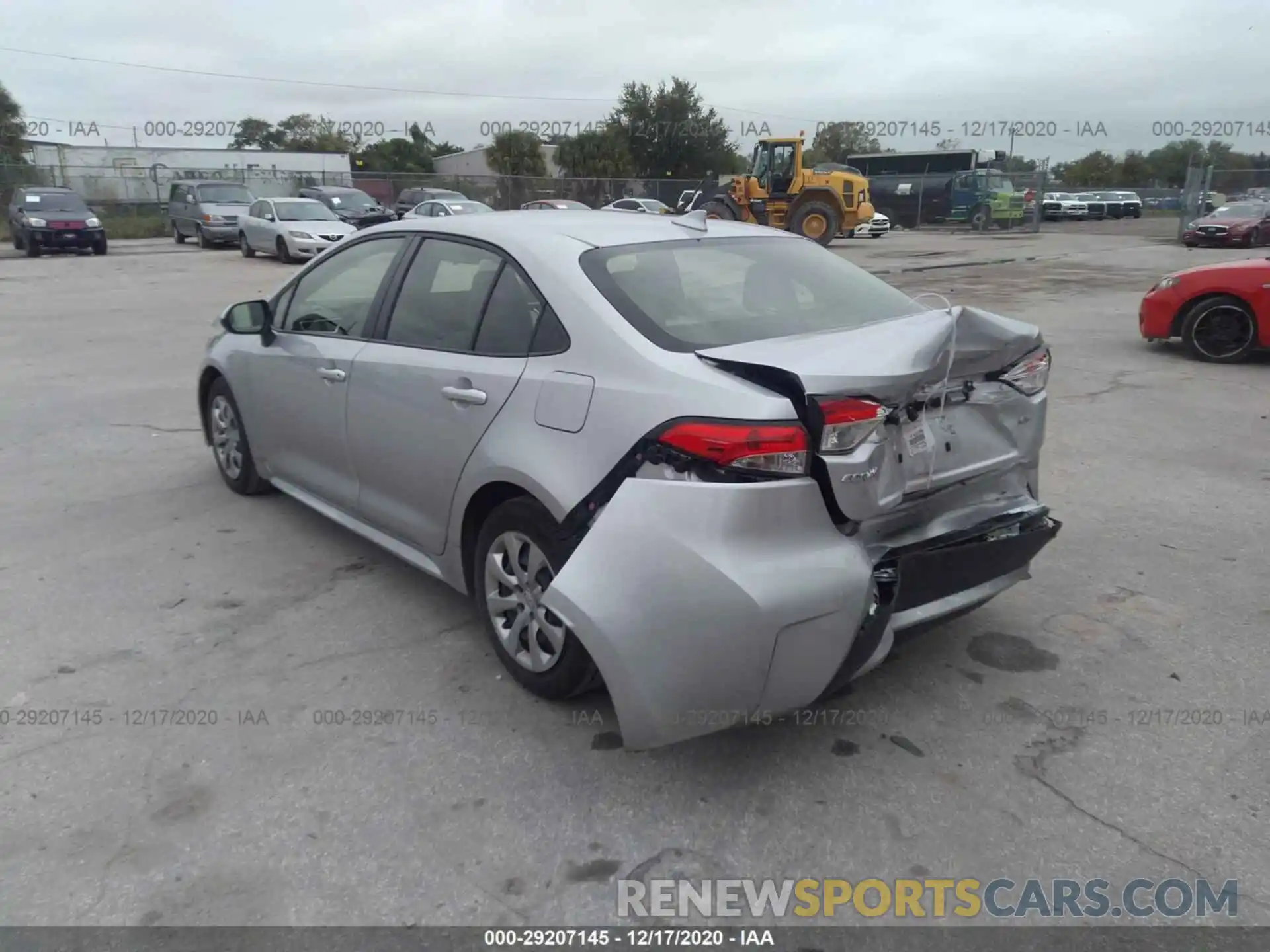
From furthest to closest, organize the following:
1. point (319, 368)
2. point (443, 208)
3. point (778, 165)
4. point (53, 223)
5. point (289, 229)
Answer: point (778, 165), point (53, 223), point (443, 208), point (289, 229), point (319, 368)

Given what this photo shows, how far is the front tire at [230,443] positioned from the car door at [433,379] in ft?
4.76

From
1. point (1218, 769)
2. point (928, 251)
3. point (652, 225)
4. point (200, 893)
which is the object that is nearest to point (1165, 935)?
point (1218, 769)

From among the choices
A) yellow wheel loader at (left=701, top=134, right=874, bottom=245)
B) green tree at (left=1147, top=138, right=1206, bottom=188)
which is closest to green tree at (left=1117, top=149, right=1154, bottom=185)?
green tree at (left=1147, top=138, right=1206, bottom=188)

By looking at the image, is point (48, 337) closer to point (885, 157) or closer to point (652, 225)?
point (652, 225)

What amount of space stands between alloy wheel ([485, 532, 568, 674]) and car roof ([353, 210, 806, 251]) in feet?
3.68

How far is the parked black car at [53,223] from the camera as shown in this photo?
23062 mm

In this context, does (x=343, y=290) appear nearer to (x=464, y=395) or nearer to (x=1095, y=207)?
(x=464, y=395)

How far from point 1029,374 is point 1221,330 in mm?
7080

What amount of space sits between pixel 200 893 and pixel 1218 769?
299cm

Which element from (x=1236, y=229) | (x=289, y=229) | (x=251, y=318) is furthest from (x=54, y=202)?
(x=1236, y=229)

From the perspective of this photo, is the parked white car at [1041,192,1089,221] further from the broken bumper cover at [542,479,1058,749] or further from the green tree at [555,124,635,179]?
the broken bumper cover at [542,479,1058,749]

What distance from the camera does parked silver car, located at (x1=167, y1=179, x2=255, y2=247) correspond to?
2528 centimetres

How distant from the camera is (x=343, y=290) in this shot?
4.39m

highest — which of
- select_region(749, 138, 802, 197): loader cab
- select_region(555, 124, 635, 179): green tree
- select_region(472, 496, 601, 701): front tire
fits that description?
select_region(555, 124, 635, 179): green tree
